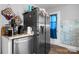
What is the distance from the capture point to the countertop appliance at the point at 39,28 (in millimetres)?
1605

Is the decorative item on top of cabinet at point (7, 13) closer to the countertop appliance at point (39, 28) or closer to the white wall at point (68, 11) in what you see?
the countertop appliance at point (39, 28)

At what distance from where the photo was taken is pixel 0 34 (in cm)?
159

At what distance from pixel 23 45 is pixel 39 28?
0.93ft

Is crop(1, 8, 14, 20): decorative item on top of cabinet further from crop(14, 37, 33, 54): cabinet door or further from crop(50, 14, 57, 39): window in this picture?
crop(50, 14, 57, 39): window

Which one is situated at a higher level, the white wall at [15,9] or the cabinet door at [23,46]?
the white wall at [15,9]

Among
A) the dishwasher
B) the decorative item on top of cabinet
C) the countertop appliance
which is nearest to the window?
the countertop appliance

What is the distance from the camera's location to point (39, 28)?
5.32ft

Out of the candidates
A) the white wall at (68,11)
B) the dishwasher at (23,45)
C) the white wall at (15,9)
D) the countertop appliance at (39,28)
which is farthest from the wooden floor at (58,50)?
the white wall at (15,9)

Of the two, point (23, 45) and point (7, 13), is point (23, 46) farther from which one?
point (7, 13)

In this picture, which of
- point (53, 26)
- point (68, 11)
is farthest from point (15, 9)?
point (68, 11)

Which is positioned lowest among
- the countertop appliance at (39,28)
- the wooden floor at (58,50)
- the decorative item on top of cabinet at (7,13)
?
the wooden floor at (58,50)

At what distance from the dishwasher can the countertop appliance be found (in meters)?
0.05

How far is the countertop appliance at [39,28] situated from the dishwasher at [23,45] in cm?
5
